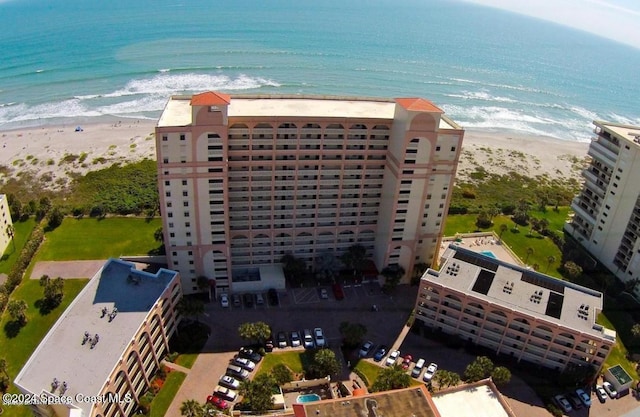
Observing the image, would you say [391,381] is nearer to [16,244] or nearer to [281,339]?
[281,339]

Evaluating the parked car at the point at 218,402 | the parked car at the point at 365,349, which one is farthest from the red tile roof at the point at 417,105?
the parked car at the point at 218,402

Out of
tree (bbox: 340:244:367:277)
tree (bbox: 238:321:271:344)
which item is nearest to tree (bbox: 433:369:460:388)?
tree (bbox: 238:321:271:344)

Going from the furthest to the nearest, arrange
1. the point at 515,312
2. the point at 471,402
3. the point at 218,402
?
the point at 515,312 → the point at 218,402 → the point at 471,402

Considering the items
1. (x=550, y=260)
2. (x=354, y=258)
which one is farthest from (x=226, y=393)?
(x=550, y=260)

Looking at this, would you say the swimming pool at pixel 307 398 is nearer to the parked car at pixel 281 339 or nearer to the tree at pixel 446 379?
the parked car at pixel 281 339

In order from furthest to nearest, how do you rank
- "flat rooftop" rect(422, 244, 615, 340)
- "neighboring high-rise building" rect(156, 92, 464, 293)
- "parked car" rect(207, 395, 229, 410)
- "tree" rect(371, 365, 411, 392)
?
"neighboring high-rise building" rect(156, 92, 464, 293), "flat rooftop" rect(422, 244, 615, 340), "tree" rect(371, 365, 411, 392), "parked car" rect(207, 395, 229, 410)

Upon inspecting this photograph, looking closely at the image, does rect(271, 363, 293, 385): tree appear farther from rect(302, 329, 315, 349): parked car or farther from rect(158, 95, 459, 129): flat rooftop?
rect(158, 95, 459, 129): flat rooftop
